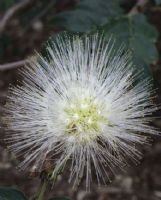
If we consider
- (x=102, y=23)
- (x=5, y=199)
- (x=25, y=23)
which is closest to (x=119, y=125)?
(x=5, y=199)

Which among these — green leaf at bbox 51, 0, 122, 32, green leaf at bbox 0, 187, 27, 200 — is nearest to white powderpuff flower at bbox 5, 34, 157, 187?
green leaf at bbox 0, 187, 27, 200

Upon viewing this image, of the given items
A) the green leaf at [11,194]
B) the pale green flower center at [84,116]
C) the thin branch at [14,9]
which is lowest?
the green leaf at [11,194]

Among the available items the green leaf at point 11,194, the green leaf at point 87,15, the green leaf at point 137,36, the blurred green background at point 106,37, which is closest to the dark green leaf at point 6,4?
the blurred green background at point 106,37

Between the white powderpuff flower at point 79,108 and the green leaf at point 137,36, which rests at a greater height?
the green leaf at point 137,36

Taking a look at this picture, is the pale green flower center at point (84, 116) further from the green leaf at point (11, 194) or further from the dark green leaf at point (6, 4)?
the dark green leaf at point (6, 4)

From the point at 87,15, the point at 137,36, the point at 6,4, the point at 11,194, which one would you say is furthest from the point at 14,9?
the point at 11,194

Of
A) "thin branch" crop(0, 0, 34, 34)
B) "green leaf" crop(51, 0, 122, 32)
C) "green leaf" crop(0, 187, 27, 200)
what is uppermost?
"thin branch" crop(0, 0, 34, 34)

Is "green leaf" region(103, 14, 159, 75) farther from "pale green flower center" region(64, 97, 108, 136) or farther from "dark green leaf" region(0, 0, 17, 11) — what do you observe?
"dark green leaf" region(0, 0, 17, 11)
